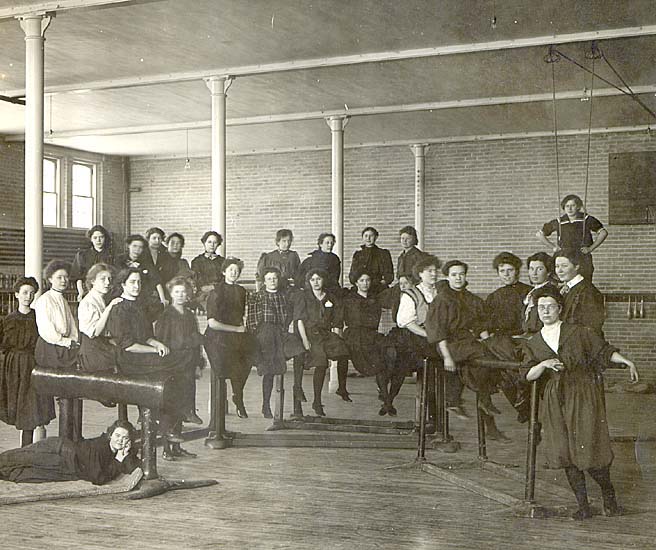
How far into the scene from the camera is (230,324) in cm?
884

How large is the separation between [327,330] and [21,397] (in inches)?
149

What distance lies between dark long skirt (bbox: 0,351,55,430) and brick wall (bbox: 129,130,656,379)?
10.2 meters

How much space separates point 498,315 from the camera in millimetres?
8578

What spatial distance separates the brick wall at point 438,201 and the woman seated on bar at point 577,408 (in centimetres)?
973

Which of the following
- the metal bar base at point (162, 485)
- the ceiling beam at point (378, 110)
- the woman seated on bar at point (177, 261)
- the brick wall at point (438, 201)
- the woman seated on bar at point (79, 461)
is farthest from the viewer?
the brick wall at point (438, 201)

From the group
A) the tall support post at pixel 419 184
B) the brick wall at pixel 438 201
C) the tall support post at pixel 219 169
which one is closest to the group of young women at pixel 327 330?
the tall support post at pixel 219 169

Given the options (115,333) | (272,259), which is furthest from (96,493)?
(272,259)

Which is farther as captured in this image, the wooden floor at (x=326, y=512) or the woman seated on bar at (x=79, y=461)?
the woman seated on bar at (x=79, y=461)

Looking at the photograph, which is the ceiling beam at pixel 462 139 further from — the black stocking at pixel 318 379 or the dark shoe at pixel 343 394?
the black stocking at pixel 318 379

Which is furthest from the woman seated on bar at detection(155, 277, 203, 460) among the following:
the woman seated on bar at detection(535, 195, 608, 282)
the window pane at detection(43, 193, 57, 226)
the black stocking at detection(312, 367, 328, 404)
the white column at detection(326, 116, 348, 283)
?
the window pane at detection(43, 193, 57, 226)

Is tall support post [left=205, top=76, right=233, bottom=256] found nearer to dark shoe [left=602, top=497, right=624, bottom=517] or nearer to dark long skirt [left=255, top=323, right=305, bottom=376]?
dark long skirt [left=255, top=323, right=305, bottom=376]

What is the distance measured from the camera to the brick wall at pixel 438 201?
15.0 metres

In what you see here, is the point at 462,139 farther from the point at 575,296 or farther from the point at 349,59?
the point at 575,296

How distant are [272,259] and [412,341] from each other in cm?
268
